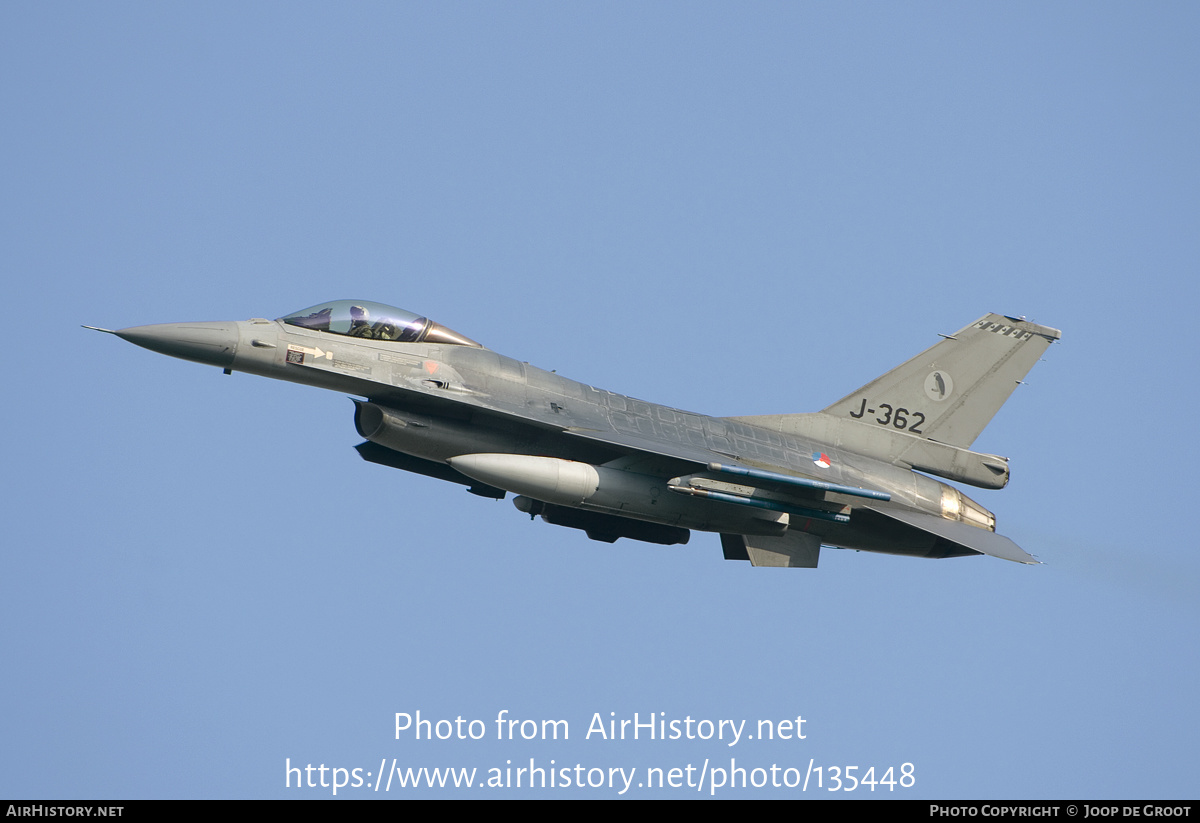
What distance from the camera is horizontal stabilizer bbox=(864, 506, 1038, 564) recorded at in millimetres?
21109

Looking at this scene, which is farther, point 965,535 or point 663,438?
point 965,535

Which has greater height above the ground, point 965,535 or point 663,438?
point 663,438

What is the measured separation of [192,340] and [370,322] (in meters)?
2.30

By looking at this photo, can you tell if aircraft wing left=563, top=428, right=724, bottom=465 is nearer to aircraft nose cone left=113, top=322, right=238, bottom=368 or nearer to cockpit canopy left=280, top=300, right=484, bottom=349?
cockpit canopy left=280, top=300, right=484, bottom=349

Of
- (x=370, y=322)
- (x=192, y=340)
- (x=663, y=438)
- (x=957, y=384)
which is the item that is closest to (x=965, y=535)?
(x=957, y=384)

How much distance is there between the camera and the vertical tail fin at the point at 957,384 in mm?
23031

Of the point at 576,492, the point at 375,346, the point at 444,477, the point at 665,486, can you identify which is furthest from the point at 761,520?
the point at 375,346

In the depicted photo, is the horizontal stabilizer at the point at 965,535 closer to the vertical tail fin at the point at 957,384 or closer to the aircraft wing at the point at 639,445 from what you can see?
the vertical tail fin at the point at 957,384

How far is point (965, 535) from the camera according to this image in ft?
70.4

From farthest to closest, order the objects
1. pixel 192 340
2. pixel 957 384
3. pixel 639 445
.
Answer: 1. pixel 957 384
2. pixel 639 445
3. pixel 192 340

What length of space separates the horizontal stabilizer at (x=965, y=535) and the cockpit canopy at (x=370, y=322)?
21.7ft

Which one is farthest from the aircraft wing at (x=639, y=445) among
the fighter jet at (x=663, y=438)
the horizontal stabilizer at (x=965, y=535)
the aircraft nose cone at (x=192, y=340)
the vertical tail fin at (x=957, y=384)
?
the aircraft nose cone at (x=192, y=340)

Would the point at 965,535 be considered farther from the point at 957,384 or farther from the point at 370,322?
the point at 370,322
